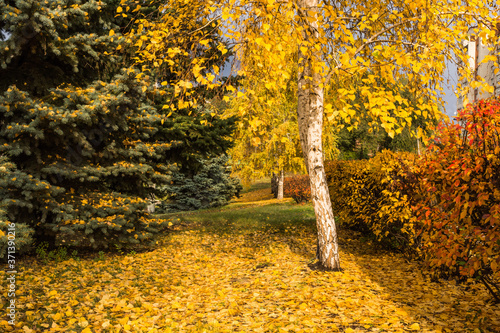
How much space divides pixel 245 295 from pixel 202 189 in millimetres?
13698

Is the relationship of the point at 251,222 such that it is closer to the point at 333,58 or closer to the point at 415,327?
the point at 333,58

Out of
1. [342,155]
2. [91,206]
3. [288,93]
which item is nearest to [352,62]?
[91,206]

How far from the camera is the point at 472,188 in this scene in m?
2.89

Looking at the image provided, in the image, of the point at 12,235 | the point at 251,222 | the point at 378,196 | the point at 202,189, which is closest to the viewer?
the point at 12,235

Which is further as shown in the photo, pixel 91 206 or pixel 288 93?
pixel 288 93

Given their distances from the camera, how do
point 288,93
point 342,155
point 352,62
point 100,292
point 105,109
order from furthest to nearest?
1. point 342,155
2. point 288,93
3. point 105,109
4. point 100,292
5. point 352,62

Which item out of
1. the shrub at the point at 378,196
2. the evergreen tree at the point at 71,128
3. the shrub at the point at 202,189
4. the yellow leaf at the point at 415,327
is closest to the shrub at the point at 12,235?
the evergreen tree at the point at 71,128

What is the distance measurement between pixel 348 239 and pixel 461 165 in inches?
185

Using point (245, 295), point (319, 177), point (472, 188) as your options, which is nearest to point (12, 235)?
point (245, 295)

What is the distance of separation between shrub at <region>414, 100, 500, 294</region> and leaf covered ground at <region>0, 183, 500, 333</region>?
2.45 ft

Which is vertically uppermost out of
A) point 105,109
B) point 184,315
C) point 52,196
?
point 105,109

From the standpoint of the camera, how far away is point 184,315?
3943mm

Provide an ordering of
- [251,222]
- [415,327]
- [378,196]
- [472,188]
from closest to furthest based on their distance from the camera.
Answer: [472,188], [415,327], [378,196], [251,222]

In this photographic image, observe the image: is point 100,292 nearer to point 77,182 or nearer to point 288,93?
point 77,182
